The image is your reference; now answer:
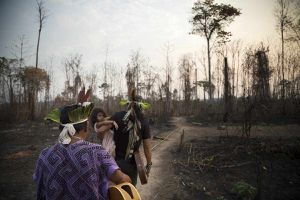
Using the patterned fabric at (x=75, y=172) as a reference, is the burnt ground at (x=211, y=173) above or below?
below

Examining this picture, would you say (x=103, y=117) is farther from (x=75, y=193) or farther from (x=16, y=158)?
(x=16, y=158)

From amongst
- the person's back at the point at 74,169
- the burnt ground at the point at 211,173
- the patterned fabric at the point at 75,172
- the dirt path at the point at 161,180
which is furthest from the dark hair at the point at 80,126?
the dirt path at the point at 161,180

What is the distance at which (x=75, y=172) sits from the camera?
1.80m

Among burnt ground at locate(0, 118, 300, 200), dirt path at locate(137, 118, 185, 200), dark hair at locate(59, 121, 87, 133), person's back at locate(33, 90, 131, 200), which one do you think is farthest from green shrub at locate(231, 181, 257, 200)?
dark hair at locate(59, 121, 87, 133)

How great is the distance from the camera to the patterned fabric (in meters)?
1.80

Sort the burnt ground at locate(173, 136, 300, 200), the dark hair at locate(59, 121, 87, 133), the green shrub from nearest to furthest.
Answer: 1. the dark hair at locate(59, 121, 87, 133)
2. the green shrub
3. the burnt ground at locate(173, 136, 300, 200)

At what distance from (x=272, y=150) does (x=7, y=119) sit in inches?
823

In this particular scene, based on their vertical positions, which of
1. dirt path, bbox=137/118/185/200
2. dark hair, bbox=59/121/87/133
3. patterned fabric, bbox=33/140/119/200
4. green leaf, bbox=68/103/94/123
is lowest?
dirt path, bbox=137/118/185/200

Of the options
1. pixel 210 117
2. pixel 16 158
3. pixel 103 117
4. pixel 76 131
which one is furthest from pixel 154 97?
pixel 76 131

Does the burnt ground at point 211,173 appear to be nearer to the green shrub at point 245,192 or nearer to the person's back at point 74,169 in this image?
the green shrub at point 245,192

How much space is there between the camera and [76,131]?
193 cm

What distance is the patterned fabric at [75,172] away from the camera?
180 cm

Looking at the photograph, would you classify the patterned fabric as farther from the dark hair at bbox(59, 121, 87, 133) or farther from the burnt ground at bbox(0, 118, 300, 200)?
the burnt ground at bbox(0, 118, 300, 200)

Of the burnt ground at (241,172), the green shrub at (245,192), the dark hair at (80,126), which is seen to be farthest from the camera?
the burnt ground at (241,172)
